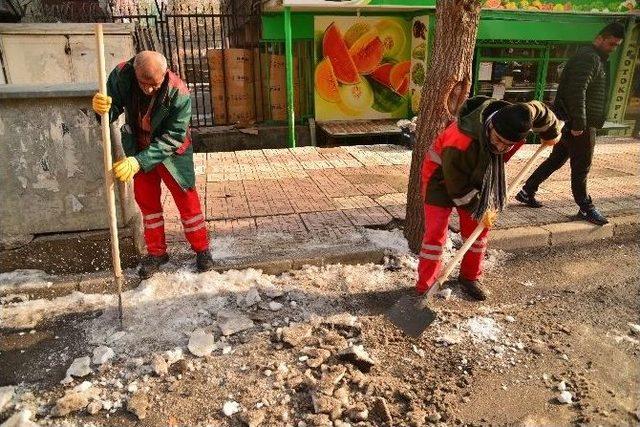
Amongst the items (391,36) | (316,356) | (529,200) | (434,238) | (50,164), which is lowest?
(316,356)

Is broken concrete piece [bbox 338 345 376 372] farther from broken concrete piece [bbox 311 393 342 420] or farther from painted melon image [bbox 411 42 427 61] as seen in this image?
painted melon image [bbox 411 42 427 61]

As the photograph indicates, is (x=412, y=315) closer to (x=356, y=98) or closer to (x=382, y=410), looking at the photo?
(x=382, y=410)

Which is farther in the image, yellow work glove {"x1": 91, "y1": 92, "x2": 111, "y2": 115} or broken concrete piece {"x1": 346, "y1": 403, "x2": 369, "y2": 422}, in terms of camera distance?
yellow work glove {"x1": 91, "y1": 92, "x2": 111, "y2": 115}

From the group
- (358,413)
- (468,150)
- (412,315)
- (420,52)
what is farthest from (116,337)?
(420,52)

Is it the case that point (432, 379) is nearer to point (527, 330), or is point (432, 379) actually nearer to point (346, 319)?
point (346, 319)

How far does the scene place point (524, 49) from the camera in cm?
1043

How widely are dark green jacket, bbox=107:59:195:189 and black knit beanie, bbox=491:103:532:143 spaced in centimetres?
230

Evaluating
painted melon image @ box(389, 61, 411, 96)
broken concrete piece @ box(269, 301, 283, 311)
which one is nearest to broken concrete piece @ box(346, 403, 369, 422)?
broken concrete piece @ box(269, 301, 283, 311)

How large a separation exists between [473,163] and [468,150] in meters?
0.12

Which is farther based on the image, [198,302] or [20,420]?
[198,302]

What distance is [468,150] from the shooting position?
299cm

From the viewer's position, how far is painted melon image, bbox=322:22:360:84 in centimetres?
976

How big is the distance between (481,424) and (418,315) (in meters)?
0.81

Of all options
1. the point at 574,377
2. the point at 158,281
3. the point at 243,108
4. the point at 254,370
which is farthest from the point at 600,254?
the point at 243,108
